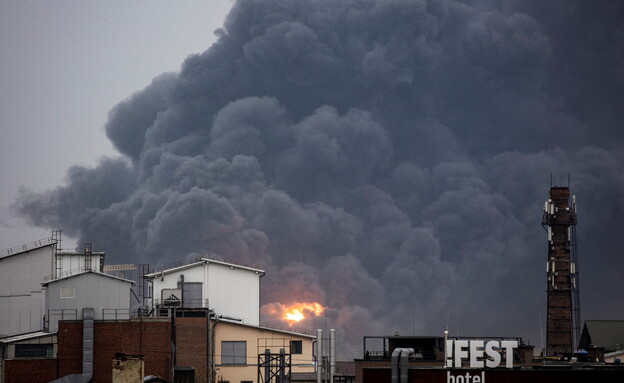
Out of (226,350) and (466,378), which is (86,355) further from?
(466,378)

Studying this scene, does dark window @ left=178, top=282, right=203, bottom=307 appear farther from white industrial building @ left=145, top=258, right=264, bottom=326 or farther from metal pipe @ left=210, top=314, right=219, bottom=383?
metal pipe @ left=210, top=314, right=219, bottom=383

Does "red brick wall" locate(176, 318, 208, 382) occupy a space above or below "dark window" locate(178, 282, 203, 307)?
below

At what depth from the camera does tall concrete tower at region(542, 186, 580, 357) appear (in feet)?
356

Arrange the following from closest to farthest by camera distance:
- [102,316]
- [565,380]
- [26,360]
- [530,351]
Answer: [565,380], [530,351], [26,360], [102,316]

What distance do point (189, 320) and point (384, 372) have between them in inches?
1594

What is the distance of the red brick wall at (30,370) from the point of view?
8562 cm

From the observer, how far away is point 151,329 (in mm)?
88312

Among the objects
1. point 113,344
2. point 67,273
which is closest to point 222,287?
point 67,273

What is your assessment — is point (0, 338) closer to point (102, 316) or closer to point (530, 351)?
point (102, 316)

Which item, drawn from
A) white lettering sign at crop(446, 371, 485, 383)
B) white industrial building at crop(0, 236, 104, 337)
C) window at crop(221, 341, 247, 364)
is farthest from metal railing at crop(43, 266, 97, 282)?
white lettering sign at crop(446, 371, 485, 383)

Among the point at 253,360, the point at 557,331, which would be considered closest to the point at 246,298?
the point at 253,360

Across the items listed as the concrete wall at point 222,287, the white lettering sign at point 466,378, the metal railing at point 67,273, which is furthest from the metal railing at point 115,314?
the white lettering sign at point 466,378

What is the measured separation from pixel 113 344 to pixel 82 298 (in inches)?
278

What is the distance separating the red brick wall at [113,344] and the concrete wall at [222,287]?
1147cm
